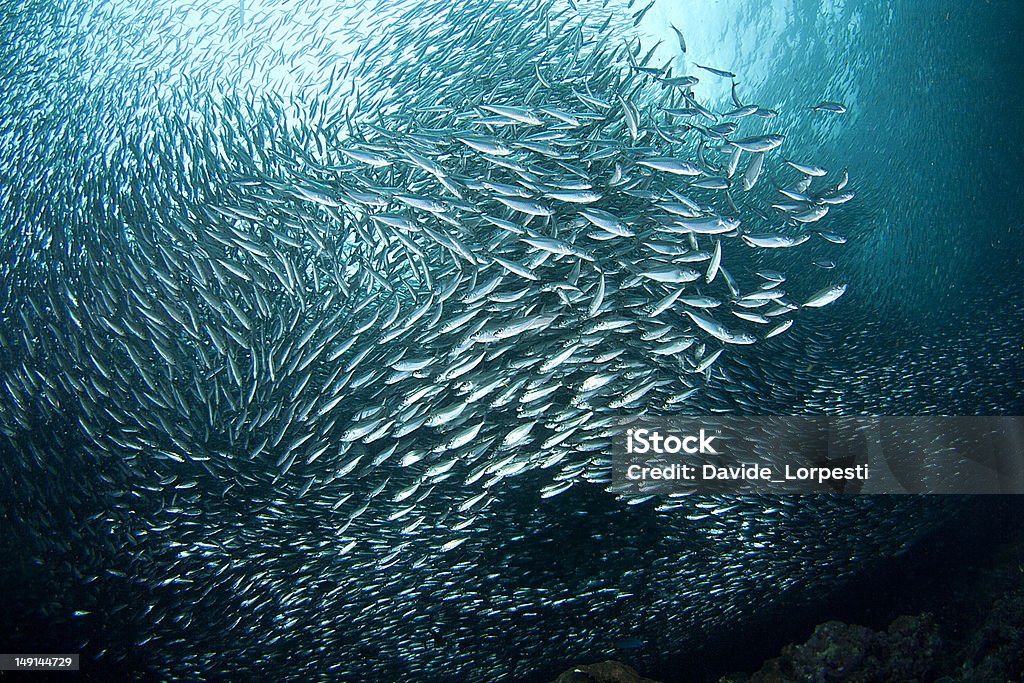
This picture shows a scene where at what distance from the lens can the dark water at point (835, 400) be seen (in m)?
5.83

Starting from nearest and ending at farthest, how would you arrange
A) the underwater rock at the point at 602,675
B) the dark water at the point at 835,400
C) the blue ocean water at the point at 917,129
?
the underwater rock at the point at 602,675, the dark water at the point at 835,400, the blue ocean water at the point at 917,129

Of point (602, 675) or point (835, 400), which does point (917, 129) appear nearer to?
point (835, 400)

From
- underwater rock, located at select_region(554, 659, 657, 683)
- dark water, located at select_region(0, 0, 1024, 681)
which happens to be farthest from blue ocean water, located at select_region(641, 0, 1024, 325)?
underwater rock, located at select_region(554, 659, 657, 683)

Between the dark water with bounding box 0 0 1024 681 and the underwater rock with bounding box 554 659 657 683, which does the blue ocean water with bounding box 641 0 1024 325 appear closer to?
the dark water with bounding box 0 0 1024 681

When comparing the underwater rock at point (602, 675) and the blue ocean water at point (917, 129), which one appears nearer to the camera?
the underwater rock at point (602, 675)

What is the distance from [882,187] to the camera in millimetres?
12016

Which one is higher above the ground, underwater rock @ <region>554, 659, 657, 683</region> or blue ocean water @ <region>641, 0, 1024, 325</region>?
blue ocean water @ <region>641, 0, 1024, 325</region>

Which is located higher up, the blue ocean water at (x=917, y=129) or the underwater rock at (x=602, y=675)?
the blue ocean water at (x=917, y=129)

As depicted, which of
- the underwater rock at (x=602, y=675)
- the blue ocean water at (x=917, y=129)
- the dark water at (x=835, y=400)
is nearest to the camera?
the underwater rock at (x=602, y=675)

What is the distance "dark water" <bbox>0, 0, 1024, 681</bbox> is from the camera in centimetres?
583

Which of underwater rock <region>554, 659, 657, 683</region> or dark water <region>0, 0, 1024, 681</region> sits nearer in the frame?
underwater rock <region>554, 659, 657, 683</region>

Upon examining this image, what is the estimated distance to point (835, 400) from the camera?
7000mm

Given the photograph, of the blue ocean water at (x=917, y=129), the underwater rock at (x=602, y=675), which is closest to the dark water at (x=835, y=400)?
the blue ocean water at (x=917, y=129)

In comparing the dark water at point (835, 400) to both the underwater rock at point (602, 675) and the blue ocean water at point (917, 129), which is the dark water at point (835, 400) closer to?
the blue ocean water at point (917, 129)
